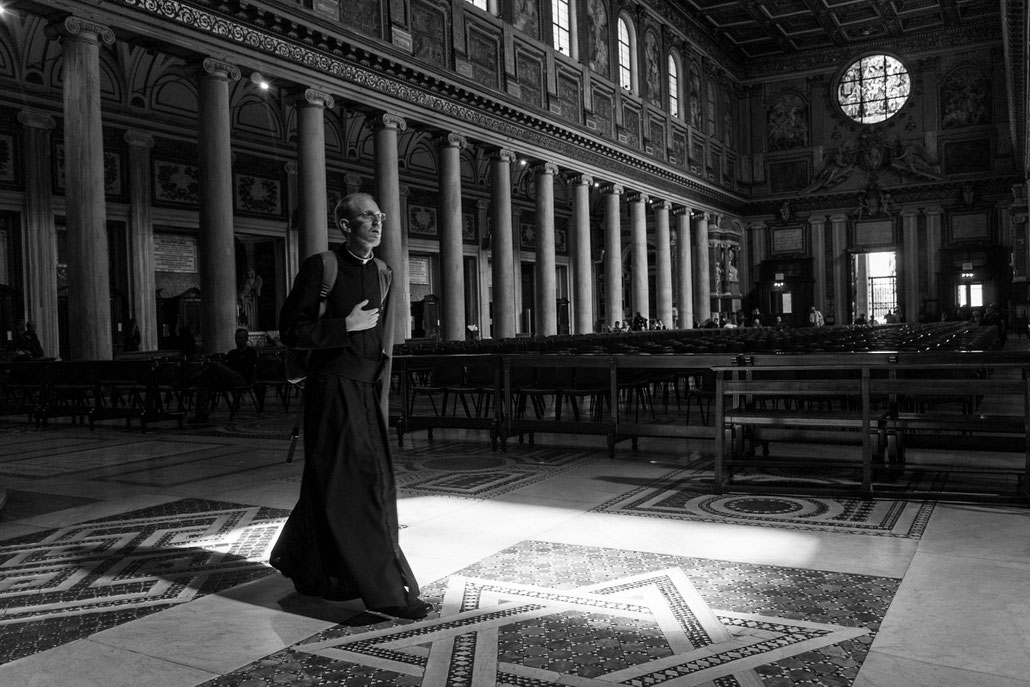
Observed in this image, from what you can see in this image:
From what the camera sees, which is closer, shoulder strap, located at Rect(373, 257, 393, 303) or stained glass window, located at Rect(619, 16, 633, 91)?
shoulder strap, located at Rect(373, 257, 393, 303)

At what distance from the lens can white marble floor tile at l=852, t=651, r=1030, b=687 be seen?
2934mm

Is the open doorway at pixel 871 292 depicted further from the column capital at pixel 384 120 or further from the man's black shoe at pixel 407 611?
the man's black shoe at pixel 407 611

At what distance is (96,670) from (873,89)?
4433 cm

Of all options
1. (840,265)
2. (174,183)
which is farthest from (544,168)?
(840,265)

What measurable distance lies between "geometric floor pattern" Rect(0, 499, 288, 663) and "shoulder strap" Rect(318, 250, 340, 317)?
153 cm

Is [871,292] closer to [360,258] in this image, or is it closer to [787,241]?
[787,241]

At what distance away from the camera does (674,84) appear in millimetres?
35938

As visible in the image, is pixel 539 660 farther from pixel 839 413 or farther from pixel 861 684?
pixel 839 413

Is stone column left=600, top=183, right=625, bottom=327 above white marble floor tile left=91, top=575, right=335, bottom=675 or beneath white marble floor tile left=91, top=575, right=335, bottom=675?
above

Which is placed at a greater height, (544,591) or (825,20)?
(825,20)

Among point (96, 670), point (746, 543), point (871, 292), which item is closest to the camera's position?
point (96, 670)

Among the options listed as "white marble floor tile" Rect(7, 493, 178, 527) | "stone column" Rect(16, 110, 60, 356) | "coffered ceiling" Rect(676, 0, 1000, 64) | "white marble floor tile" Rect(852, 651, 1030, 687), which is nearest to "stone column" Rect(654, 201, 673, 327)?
"coffered ceiling" Rect(676, 0, 1000, 64)

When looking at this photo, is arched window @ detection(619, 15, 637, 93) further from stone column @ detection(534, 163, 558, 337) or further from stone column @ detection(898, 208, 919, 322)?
stone column @ detection(898, 208, 919, 322)

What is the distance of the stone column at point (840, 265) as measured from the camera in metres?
41.2
